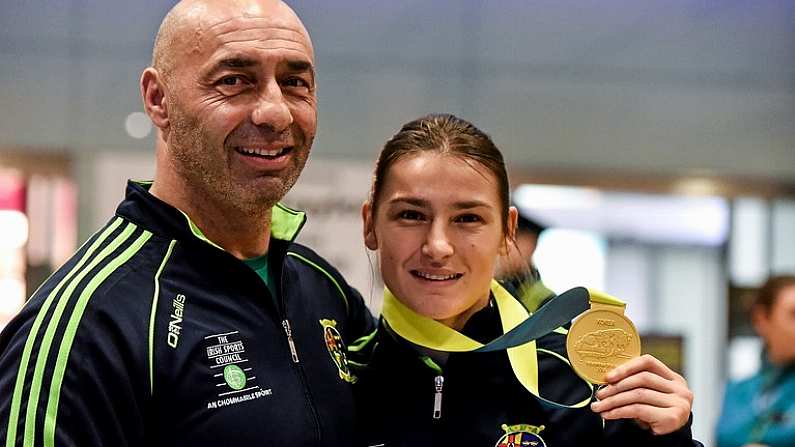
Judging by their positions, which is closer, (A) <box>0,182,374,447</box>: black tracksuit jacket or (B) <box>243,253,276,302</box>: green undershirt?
(A) <box>0,182,374,447</box>: black tracksuit jacket

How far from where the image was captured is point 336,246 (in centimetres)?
400

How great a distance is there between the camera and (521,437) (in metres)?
1.94

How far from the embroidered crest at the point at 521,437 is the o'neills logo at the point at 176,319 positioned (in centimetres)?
62

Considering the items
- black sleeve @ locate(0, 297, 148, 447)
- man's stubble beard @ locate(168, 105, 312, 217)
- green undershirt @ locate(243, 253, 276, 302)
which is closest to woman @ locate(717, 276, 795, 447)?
green undershirt @ locate(243, 253, 276, 302)

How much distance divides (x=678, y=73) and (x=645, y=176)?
0.59 meters

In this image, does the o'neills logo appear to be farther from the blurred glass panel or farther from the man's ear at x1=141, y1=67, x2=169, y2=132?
the blurred glass panel

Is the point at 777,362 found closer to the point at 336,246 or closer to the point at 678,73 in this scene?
the point at 336,246

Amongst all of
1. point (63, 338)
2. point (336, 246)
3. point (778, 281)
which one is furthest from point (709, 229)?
point (63, 338)

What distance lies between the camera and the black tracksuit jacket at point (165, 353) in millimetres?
1578

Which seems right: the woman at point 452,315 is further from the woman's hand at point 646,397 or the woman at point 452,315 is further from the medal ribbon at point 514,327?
the woman's hand at point 646,397

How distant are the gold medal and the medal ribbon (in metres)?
0.01

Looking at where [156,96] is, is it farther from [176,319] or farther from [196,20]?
[176,319]

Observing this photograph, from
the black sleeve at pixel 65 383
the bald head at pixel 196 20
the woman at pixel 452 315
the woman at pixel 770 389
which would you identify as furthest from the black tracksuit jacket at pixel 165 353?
the woman at pixel 770 389

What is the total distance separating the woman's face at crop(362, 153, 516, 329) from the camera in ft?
6.48
